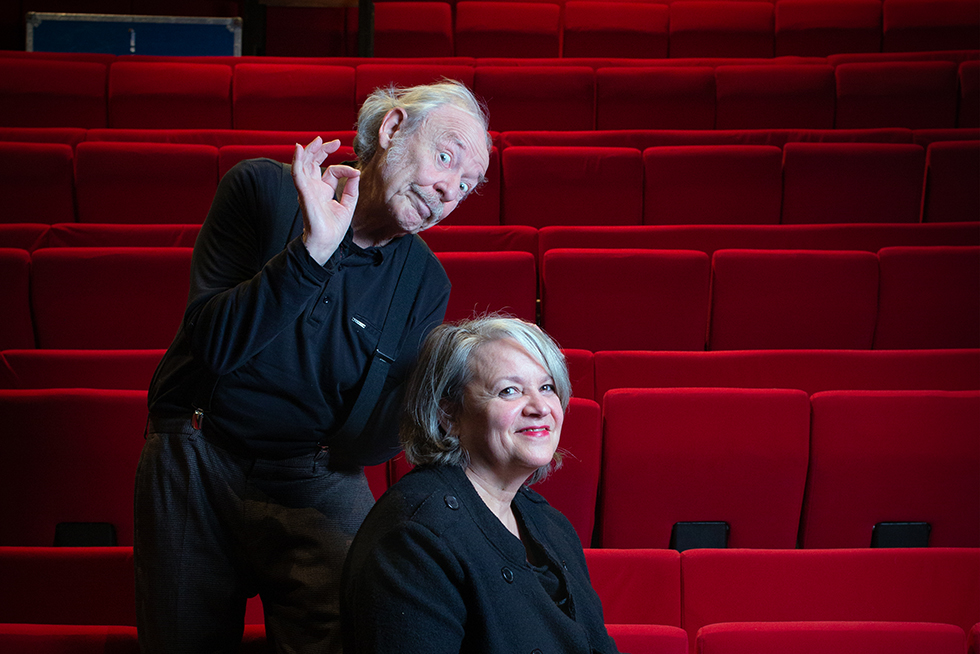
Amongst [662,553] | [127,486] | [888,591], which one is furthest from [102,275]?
[888,591]

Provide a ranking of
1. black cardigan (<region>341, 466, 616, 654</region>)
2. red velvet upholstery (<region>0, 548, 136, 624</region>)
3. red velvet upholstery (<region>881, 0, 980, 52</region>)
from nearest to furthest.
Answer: black cardigan (<region>341, 466, 616, 654</region>) < red velvet upholstery (<region>0, 548, 136, 624</region>) < red velvet upholstery (<region>881, 0, 980, 52</region>)

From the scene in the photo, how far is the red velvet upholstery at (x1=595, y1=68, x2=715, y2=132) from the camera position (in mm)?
1300

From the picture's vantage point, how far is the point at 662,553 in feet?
1.56

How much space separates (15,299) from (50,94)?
2.20 feet

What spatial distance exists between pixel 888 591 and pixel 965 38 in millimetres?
1433

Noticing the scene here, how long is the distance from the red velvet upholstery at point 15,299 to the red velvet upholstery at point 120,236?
0.39 ft

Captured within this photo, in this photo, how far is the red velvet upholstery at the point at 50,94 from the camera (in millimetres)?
1262

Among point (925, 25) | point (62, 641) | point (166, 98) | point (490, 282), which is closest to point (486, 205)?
point (490, 282)

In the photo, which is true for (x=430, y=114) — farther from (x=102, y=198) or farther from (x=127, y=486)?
(x=102, y=198)

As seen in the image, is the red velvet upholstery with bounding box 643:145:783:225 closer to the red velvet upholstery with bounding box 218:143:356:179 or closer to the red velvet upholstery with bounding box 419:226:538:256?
the red velvet upholstery with bounding box 419:226:538:256

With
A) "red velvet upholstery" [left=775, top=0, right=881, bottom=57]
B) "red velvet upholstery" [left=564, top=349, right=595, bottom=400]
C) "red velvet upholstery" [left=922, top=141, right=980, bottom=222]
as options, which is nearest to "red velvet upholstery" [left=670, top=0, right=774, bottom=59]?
"red velvet upholstery" [left=775, top=0, right=881, bottom=57]

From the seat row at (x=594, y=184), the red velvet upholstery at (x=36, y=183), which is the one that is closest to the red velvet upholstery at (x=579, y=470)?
the seat row at (x=594, y=184)

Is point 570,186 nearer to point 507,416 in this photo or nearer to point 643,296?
point 643,296

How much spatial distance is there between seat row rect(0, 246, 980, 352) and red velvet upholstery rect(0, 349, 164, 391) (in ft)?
0.31
